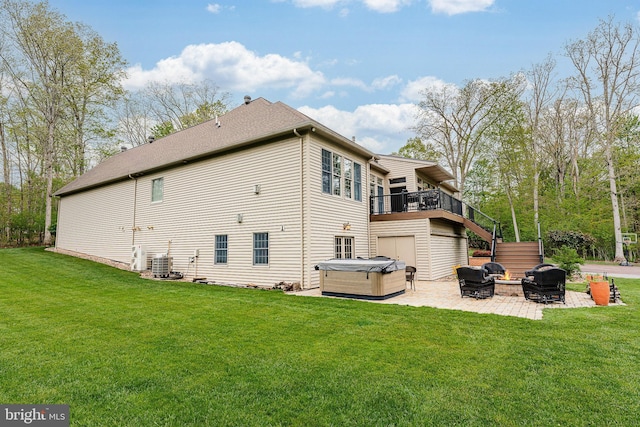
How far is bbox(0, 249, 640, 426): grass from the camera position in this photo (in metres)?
2.71

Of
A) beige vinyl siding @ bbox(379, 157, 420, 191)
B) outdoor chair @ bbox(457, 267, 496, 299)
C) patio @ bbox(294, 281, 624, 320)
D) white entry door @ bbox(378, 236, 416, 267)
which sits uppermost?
beige vinyl siding @ bbox(379, 157, 420, 191)

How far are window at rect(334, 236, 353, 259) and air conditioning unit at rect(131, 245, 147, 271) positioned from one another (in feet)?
26.4

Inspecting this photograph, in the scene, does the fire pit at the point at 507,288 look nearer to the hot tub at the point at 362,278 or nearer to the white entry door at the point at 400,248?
the hot tub at the point at 362,278

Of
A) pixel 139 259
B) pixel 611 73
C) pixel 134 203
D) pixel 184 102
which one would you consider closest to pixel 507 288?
pixel 139 259

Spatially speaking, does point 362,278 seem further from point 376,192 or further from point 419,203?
point 376,192

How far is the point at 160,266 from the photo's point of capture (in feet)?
39.1

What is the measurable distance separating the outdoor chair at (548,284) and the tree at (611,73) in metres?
16.1

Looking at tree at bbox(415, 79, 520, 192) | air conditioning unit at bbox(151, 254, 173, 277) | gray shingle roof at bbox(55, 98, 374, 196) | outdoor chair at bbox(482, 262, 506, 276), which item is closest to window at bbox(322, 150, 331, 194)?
gray shingle roof at bbox(55, 98, 374, 196)

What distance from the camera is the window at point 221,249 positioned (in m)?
11.0

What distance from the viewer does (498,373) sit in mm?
3480

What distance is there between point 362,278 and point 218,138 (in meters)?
7.65

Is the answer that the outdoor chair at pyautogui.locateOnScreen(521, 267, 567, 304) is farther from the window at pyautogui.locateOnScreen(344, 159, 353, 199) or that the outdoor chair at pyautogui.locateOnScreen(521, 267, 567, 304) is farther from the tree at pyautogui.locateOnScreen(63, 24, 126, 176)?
the tree at pyautogui.locateOnScreen(63, 24, 126, 176)

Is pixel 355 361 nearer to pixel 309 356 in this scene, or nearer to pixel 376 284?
pixel 309 356

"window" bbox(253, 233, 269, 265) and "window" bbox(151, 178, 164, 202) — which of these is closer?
"window" bbox(253, 233, 269, 265)
